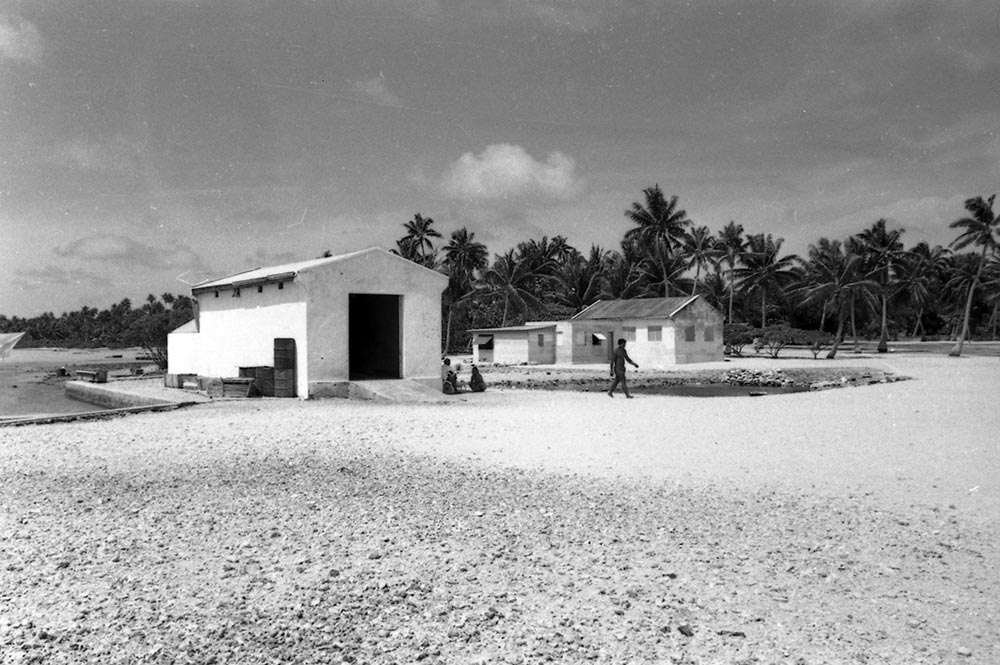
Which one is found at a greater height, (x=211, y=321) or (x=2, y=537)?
(x=211, y=321)

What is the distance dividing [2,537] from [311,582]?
2.99 metres

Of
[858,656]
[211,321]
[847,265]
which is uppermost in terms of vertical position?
[847,265]

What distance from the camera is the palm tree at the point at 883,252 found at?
5169 cm

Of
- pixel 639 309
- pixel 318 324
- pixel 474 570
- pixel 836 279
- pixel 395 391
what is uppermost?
pixel 836 279

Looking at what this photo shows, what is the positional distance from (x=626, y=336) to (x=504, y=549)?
114 feet

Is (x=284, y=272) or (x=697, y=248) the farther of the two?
(x=697, y=248)

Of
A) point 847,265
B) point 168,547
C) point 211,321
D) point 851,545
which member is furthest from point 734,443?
point 847,265

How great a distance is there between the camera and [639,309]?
3947 centimetres

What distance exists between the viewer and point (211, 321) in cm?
2222

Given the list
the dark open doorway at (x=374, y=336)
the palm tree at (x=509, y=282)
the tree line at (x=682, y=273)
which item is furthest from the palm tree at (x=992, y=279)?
the dark open doorway at (x=374, y=336)

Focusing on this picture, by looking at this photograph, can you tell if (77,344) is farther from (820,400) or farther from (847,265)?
(820,400)

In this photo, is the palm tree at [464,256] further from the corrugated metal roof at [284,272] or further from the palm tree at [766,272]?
the corrugated metal roof at [284,272]

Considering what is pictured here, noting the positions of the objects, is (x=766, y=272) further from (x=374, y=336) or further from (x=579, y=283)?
(x=374, y=336)

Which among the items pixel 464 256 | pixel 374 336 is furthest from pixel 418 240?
pixel 374 336
